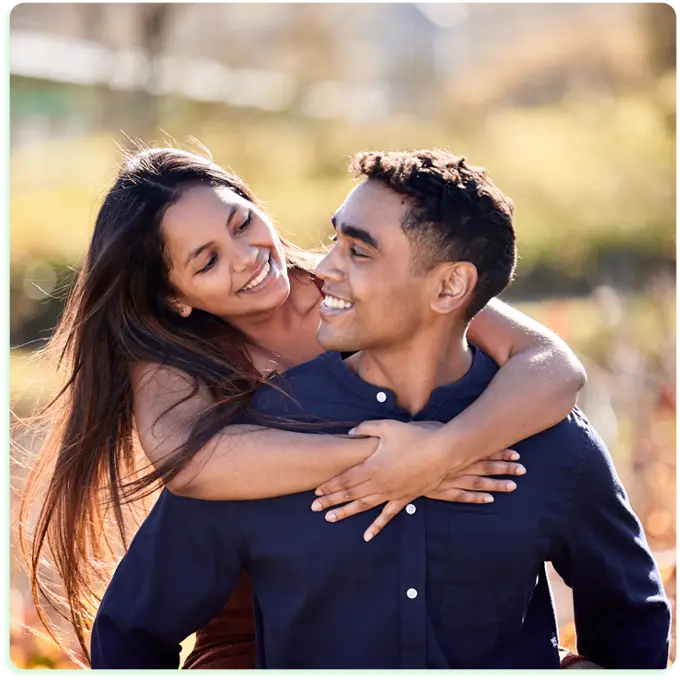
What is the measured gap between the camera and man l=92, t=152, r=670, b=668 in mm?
2445

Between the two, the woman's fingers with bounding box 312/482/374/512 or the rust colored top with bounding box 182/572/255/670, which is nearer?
the woman's fingers with bounding box 312/482/374/512

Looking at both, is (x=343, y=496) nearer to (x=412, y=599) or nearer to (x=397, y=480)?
(x=397, y=480)

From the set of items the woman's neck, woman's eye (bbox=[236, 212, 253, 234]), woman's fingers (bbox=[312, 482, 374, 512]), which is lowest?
woman's fingers (bbox=[312, 482, 374, 512])

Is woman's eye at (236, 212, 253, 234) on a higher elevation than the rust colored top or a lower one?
higher

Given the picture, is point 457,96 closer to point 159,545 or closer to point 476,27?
A: point 476,27

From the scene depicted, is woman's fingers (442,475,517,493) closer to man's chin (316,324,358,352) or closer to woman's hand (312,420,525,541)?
woman's hand (312,420,525,541)

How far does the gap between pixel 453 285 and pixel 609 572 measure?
0.77 m

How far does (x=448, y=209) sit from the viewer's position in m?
2.49

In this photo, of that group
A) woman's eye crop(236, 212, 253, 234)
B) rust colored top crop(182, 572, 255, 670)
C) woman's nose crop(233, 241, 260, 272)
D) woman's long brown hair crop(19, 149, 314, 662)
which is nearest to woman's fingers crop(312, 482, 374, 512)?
woman's long brown hair crop(19, 149, 314, 662)

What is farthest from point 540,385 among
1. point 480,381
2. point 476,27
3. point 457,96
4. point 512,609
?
point 476,27

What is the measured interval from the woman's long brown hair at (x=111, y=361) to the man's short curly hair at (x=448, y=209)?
0.57m

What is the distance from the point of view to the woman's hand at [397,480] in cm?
243

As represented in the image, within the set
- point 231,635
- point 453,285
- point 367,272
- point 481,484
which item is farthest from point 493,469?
point 231,635

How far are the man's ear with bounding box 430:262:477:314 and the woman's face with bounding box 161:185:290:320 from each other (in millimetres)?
655
